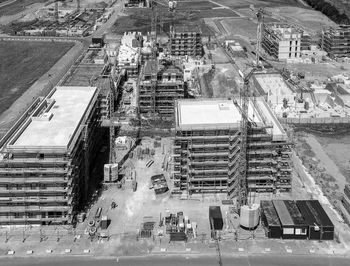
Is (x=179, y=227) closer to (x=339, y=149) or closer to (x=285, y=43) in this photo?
(x=339, y=149)

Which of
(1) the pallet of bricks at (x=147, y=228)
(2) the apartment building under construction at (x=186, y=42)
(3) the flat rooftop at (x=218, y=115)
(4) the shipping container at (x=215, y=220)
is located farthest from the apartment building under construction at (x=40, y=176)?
(2) the apartment building under construction at (x=186, y=42)

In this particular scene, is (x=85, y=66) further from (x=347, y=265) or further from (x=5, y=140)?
(x=347, y=265)

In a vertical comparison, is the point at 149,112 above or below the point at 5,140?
below

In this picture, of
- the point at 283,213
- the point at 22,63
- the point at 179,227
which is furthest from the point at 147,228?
the point at 22,63

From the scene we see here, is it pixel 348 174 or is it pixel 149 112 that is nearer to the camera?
pixel 348 174

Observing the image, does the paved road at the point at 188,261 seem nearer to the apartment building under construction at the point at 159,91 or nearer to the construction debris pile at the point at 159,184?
the construction debris pile at the point at 159,184

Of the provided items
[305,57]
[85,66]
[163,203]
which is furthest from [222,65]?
[163,203]

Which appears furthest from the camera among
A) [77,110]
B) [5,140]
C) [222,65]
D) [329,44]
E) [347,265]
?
[329,44]
